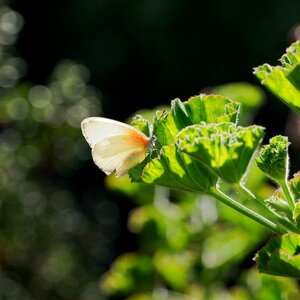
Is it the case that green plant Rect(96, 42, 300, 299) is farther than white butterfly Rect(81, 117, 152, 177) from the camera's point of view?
No

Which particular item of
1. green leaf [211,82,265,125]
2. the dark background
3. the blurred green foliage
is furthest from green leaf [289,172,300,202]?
the dark background

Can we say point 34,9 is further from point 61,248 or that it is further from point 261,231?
point 261,231

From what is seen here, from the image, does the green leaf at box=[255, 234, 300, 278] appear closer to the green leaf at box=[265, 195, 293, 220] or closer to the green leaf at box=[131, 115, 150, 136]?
the green leaf at box=[265, 195, 293, 220]

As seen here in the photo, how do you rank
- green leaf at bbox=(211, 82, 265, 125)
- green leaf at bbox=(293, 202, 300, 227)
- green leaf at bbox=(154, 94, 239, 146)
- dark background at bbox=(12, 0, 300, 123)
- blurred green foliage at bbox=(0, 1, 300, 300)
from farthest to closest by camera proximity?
dark background at bbox=(12, 0, 300, 123) → blurred green foliage at bbox=(0, 1, 300, 300) → green leaf at bbox=(211, 82, 265, 125) → green leaf at bbox=(154, 94, 239, 146) → green leaf at bbox=(293, 202, 300, 227)

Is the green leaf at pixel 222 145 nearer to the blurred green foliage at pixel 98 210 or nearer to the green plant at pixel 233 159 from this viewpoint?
the green plant at pixel 233 159

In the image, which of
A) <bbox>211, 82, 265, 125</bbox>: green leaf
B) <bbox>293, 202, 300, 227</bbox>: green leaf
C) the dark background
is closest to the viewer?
<bbox>293, 202, 300, 227</bbox>: green leaf

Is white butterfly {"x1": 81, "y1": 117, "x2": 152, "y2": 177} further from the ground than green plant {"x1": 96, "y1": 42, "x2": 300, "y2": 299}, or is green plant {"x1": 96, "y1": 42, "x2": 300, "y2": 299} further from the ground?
green plant {"x1": 96, "y1": 42, "x2": 300, "y2": 299}

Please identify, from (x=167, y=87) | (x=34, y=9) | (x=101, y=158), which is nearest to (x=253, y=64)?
(x=167, y=87)

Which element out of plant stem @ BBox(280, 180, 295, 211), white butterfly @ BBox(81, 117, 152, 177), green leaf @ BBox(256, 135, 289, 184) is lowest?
white butterfly @ BBox(81, 117, 152, 177)
